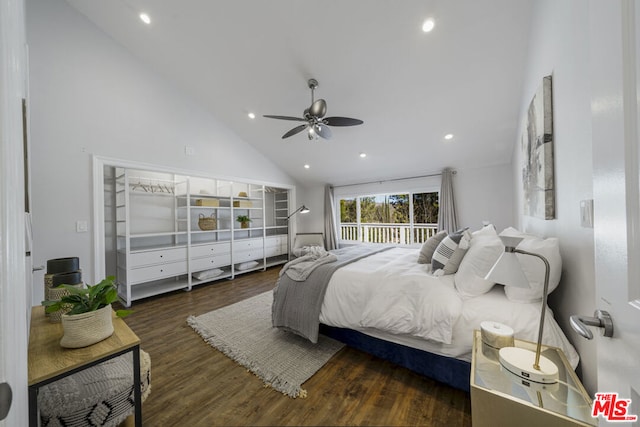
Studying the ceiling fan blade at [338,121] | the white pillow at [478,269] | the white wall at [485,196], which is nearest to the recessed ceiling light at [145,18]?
the ceiling fan blade at [338,121]

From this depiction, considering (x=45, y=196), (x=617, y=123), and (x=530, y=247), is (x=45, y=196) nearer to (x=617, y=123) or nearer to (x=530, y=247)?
(x=617, y=123)

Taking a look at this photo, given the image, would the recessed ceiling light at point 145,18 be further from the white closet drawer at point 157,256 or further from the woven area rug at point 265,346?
the woven area rug at point 265,346

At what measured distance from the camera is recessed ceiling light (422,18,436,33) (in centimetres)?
209

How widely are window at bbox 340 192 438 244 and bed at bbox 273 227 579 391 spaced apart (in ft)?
9.61

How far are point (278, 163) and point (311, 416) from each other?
4771mm

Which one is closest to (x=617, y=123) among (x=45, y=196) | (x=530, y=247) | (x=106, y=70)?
(x=530, y=247)

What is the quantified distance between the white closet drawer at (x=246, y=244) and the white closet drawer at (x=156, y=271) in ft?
3.21

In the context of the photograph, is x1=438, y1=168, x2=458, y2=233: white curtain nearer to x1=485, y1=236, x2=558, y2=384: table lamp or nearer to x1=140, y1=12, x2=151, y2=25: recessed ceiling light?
x1=485, y1=236, x2=558, y2=384: table lamp

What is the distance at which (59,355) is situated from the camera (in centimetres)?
93

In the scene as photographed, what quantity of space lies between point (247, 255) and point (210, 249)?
824 mm

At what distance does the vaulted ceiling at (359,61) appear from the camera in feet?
6.99

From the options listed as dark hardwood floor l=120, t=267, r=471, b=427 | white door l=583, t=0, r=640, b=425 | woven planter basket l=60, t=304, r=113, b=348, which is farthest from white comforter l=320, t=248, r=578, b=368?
woven planter basket l=60, t=304, r=113, b=348

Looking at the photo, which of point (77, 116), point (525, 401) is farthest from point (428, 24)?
point (77, 116)

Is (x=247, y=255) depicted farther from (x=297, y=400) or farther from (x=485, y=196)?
(x=485, y=196)
